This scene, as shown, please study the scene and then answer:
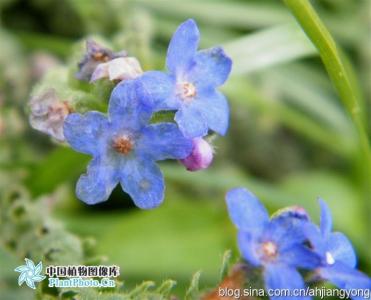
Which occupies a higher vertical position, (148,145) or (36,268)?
(148,145)

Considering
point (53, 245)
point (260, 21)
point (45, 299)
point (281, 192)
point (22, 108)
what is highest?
point (260, 21)

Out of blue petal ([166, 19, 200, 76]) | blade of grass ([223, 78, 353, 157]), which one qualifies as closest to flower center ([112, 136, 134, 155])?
blue petal ([166, 19, 200, 76])

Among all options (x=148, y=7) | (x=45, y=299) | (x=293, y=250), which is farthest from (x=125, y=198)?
(x=293, y=250)

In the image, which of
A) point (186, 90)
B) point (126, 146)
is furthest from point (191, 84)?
point (126, 146)

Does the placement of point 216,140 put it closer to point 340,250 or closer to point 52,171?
point 52,171

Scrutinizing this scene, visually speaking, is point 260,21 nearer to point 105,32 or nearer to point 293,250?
point 105,32

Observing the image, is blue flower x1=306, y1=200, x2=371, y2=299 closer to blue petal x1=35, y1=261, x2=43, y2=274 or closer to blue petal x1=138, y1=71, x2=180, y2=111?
blue petal x1=138, y1=71, x2=180, y2=111
